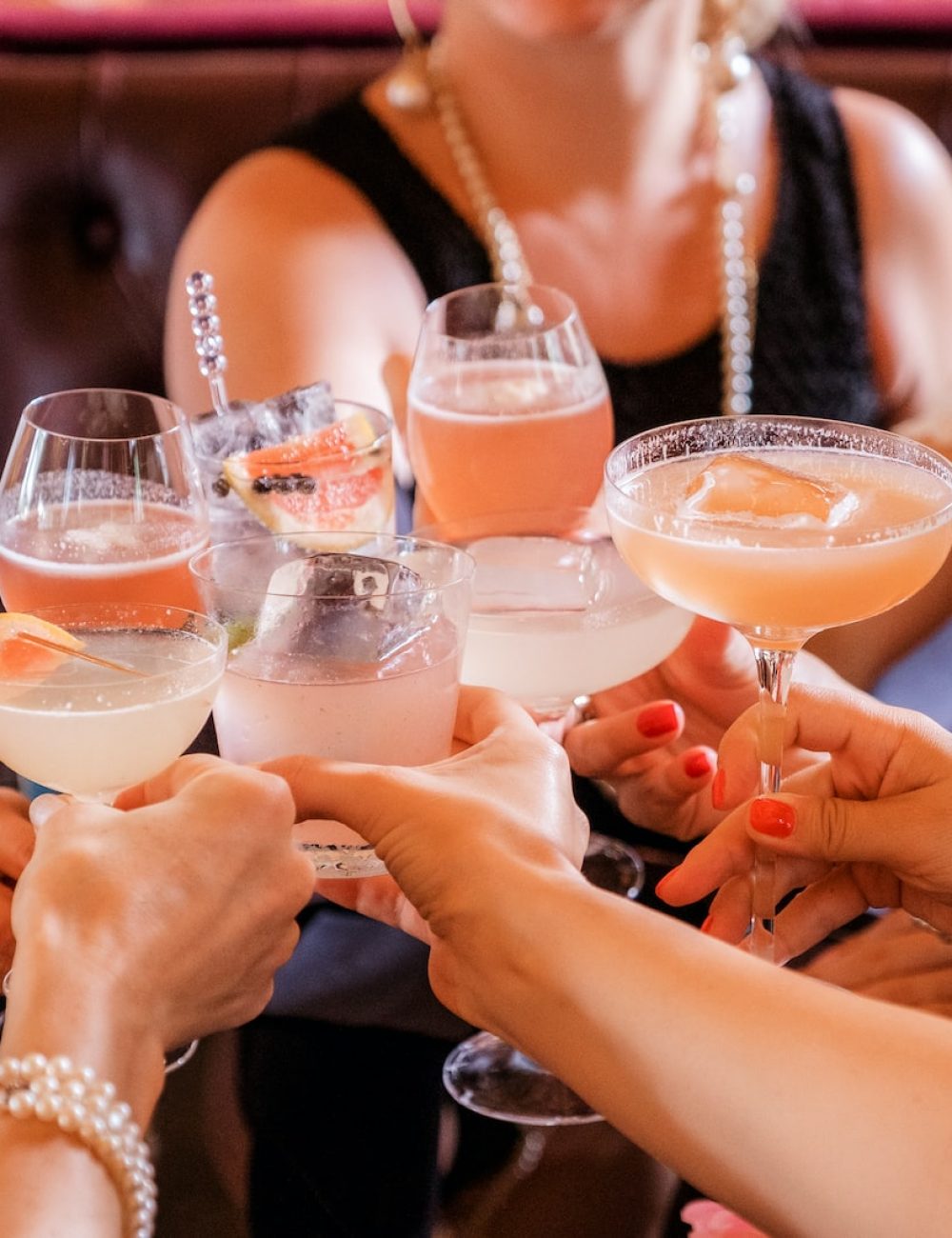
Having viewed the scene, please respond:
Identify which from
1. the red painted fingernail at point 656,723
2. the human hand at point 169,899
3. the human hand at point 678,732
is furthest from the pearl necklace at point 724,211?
the human hand at point 169,899

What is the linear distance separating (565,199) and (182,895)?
5.44 ft

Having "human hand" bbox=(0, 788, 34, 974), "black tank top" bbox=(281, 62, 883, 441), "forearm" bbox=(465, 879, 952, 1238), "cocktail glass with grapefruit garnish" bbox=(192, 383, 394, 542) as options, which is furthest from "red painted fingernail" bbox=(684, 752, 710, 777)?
"black tank top" bbox=(281, 62, 883, 441)

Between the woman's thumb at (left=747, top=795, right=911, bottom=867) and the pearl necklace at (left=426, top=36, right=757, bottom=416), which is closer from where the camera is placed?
the woman's thumb at (left=747, top=795, right=911, bottom=867)

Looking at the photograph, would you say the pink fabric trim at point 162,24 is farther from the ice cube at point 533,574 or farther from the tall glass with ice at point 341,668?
the tall glass with ice at point 341,668

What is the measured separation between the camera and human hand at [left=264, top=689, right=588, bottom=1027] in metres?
0.76

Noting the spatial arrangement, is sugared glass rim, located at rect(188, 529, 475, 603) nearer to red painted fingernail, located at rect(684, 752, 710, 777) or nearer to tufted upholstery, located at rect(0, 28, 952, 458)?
red painted fingernail, located at rect(684, 752, 710, 777)

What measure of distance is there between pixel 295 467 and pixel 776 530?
39 cm

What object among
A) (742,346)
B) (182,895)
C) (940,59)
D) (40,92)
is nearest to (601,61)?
(742,346)

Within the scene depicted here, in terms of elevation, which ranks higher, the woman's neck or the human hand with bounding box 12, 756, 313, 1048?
the woman's neck

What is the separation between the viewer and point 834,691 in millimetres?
A: 1004

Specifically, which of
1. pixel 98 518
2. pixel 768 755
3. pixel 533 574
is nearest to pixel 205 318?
pixel 98 518

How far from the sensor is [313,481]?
108 centimetres

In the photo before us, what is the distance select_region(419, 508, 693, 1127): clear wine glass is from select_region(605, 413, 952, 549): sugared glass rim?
13 centimetres

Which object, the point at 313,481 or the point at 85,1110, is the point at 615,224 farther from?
the point at 85,1110
